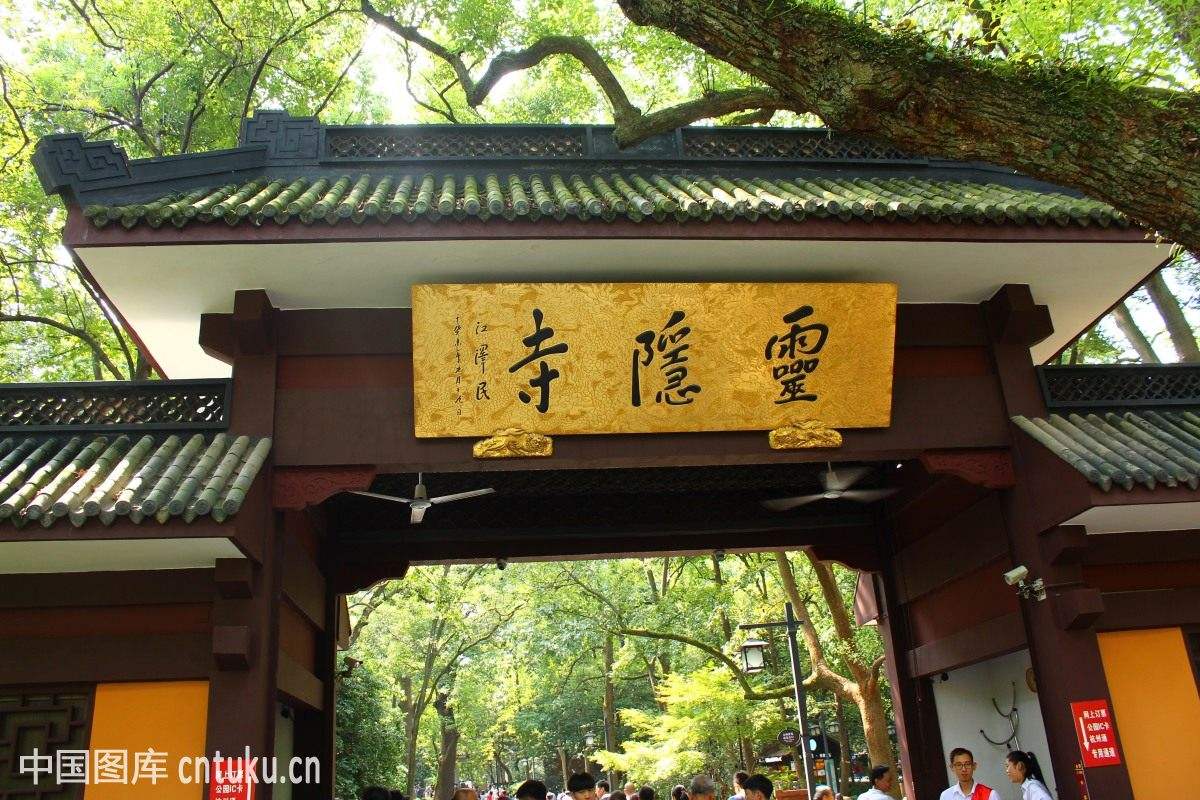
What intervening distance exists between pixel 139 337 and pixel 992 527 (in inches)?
281

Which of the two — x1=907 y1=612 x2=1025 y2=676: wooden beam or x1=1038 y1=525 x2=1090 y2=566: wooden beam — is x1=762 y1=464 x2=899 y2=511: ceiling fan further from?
x1=1038 y1=525 x2=1090 y2=566: wooden beam

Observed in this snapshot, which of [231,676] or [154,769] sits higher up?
[231,676]

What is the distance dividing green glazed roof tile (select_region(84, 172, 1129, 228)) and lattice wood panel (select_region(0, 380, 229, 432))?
4.25ft

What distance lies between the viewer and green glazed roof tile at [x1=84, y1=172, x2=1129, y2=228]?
6.00 metres

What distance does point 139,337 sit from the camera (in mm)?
7562

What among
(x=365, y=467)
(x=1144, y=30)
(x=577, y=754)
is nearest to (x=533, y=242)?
(x=365, y=467)

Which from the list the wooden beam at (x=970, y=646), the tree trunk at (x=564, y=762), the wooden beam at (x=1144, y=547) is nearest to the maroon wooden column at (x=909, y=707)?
the wooden beam at (x=970, y=646)

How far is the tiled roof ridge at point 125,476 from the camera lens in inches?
210

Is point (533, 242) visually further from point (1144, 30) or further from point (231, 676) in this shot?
point (1144, 30)

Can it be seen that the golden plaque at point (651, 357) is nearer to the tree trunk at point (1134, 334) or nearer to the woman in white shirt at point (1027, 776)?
the woman in white shirt at point (1027, 776)


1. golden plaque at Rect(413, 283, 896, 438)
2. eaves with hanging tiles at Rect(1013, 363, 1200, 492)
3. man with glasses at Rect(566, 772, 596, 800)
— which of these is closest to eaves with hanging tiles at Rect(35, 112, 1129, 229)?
golden plaque at Rect(413, 283, 896, 438)

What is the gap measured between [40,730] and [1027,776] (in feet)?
22.4

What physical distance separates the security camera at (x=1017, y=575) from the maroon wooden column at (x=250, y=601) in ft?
17.2

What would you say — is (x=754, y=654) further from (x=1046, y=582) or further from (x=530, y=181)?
(x=530, y=181)
